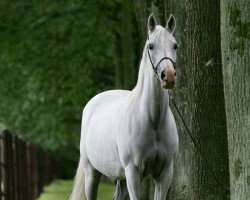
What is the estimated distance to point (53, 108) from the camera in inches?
1062

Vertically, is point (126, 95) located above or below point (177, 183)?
above

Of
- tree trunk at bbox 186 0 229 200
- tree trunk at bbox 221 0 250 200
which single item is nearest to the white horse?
tree trunk at bbox 221 0 250 200

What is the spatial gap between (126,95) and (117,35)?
13.2 metres

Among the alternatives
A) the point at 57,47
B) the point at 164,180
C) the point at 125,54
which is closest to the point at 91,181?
the point at 164,180

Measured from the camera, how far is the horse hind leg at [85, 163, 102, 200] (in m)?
A: 12.1

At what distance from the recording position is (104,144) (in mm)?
10859

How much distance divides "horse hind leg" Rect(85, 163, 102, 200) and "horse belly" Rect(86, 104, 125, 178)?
30 cm

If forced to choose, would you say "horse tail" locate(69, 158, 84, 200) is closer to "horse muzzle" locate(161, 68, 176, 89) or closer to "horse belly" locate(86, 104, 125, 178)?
"horse belly" locate(86, 104, 125, 178)

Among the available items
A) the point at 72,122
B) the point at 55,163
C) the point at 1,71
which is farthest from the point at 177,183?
the point at 55,163

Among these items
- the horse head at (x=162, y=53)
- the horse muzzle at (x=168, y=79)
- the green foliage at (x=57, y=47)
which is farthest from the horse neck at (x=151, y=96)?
the green foliage at (x=57, y=47)

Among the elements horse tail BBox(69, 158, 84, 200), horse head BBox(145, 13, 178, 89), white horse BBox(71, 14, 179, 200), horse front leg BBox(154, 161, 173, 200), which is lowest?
horse tail BBox(69, 158, 84, 200)

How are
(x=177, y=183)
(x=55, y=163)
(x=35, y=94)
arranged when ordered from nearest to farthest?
(x=177, y=183) < (x=35, y=94) < (x=55, y=163)

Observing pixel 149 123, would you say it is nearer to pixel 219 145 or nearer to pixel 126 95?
pixel 126 95

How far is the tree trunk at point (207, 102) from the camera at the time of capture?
1196 centimetres
